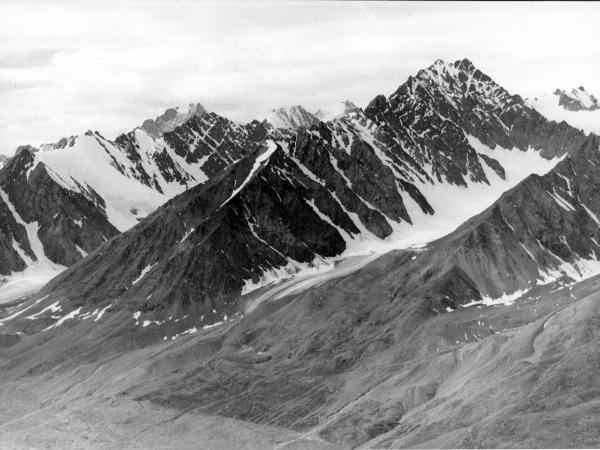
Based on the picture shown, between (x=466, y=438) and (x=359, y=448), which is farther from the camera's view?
(x=359, y=448)

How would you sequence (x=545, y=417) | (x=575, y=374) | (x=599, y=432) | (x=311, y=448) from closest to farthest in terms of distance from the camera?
(x=599, y=432) < (x=545, y=417) < (x=575, y=374) < (x=311, y=448)

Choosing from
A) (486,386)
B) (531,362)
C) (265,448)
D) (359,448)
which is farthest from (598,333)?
(265,448)

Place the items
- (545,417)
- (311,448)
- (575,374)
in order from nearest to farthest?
(545,417) → (575,374) → (311,448)

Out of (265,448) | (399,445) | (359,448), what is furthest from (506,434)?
(265,448)

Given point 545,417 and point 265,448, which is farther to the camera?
point 265,448

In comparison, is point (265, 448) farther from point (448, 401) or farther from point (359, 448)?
point (448, 401)

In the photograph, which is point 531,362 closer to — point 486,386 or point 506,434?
point 486,386

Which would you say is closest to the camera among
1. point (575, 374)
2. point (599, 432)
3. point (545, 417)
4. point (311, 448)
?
point (599, 432)

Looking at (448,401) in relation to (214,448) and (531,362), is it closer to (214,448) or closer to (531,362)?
(531,362)
